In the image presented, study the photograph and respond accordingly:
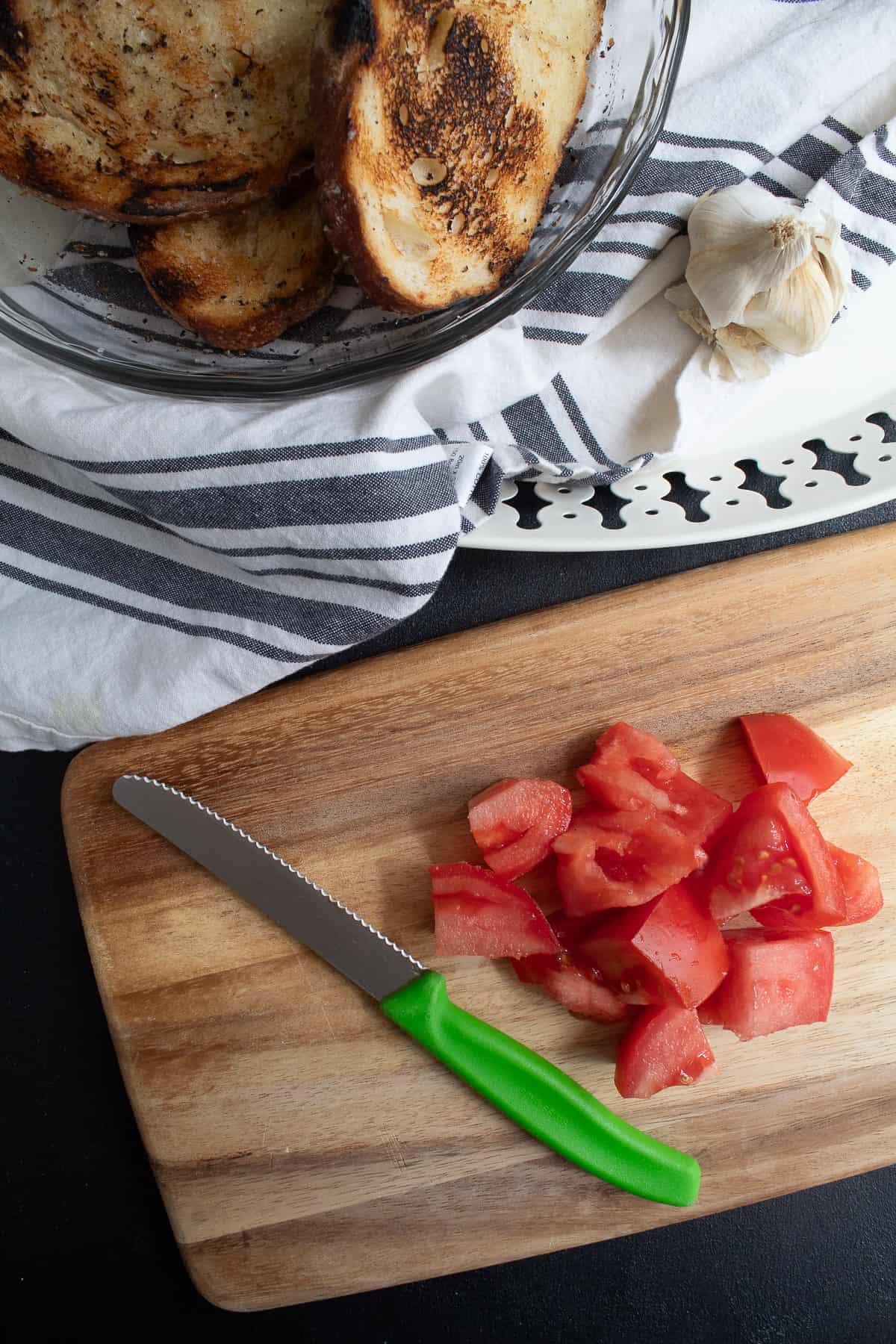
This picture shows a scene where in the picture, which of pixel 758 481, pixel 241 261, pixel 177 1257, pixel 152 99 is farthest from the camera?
pixel 177 1257

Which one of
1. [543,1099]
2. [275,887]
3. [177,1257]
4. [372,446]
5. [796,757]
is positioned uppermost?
[372,446]

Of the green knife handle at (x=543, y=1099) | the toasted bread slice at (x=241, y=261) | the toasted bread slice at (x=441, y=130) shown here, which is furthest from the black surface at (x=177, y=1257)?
the toasted bread slice at (x=441, y=130)

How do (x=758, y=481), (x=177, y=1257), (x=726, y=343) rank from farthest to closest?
(x=177, y=1257) → (x=758, y=481) → (x=726, y=343)

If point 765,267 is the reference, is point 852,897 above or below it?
below

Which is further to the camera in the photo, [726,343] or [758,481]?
[758,481]

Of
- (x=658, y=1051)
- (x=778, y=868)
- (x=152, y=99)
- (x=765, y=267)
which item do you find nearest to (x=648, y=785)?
(x=778, y=868)

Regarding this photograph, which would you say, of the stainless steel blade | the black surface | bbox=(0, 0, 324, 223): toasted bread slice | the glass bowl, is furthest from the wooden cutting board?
bbox=(0, 0, 324, 223): toasted bread slice

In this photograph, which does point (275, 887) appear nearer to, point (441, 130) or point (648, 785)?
point (648, 785)
